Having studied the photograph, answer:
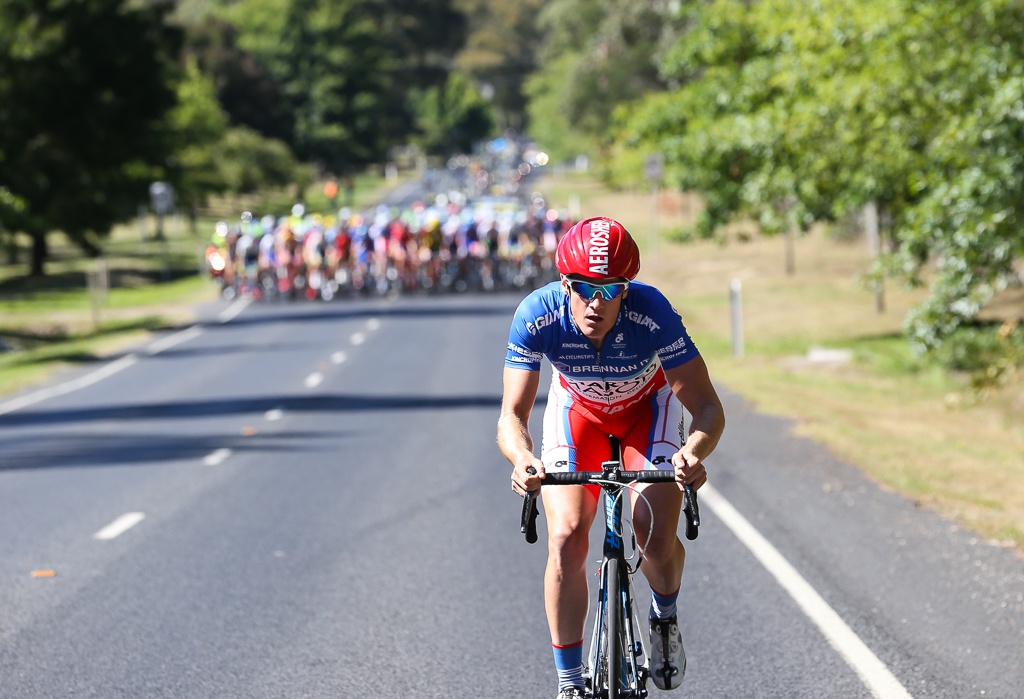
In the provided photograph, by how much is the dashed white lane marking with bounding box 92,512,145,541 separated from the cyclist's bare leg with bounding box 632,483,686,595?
602 centimetres

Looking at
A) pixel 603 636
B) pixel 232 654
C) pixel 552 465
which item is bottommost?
pixel 232 654

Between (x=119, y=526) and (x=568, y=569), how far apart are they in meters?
6.71

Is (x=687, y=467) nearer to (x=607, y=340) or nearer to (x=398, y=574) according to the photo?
(x=607, y=340)

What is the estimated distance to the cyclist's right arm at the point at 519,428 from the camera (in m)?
5.15

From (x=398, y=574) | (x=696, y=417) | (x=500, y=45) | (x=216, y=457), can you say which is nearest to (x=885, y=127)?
(x=216, y=457)

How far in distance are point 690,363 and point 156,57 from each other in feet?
183

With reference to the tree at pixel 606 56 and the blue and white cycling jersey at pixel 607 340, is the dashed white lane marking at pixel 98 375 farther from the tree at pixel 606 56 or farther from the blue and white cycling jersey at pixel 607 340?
the tree at pixel 606 56

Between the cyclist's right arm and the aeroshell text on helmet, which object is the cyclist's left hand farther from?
the aeroshell text on helmet

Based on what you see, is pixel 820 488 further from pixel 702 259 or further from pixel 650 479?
pixel 702 259

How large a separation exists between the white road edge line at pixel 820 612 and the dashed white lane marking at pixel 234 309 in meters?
28.6

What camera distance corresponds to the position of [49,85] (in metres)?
51.4

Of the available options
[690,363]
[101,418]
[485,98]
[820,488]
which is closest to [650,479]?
[690,363]

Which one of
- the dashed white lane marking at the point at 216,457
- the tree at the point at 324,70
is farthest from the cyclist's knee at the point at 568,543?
the tree at the point at 324,70

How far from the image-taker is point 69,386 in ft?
82.0
